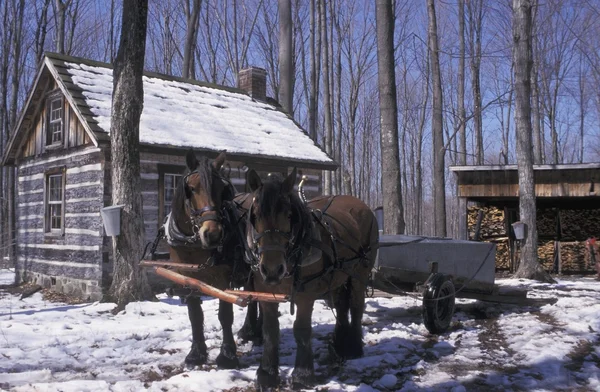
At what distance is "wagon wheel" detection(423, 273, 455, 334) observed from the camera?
6684mm

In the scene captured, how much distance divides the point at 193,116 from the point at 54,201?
398cm

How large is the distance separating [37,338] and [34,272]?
7.76 m

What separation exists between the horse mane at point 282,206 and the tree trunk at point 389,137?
21.5 ft

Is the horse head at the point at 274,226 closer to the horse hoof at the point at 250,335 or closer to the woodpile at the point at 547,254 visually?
the horse hoof at the point at 250,335

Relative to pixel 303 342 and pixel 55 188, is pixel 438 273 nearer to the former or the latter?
pixel 303 342

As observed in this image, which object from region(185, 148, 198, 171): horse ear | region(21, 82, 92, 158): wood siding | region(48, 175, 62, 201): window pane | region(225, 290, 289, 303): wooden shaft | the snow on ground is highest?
region(21, 82, 92, 158): wood siding

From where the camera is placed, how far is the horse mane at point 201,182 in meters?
5.14

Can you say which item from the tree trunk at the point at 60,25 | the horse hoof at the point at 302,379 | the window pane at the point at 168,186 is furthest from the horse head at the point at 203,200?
the tree trunk at the point at 60,25

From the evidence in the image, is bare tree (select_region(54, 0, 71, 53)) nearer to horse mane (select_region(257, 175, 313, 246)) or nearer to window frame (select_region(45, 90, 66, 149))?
window frame (select_region(45, 90, 66, 149))

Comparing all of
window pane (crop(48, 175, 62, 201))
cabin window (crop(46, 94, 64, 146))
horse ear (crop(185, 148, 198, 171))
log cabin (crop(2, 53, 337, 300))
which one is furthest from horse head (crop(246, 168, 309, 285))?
cabin window (crop(46, 94, 64, 146))

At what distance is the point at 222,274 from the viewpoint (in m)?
5.70

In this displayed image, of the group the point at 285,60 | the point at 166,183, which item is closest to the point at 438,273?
the point at 166,183

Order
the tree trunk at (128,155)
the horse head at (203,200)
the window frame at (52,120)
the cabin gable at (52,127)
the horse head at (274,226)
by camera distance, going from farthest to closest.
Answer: the window frame at (52,120) < the cabin gable at (52,127) < the tree trunk at (128,155) < the horse head at (203,200) < the horse head at (274,226)

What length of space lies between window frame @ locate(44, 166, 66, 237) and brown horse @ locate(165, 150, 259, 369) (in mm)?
8067
